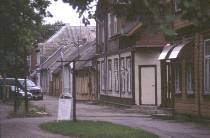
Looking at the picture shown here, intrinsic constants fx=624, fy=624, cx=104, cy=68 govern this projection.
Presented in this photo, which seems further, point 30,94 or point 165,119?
point 30,94

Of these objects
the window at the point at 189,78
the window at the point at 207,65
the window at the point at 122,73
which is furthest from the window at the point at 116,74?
the window at the point at 207,65

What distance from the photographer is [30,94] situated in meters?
54.7

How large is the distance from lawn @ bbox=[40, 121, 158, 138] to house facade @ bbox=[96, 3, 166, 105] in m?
12.5

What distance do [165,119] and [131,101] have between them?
12.3 m

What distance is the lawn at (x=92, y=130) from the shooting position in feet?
58.9

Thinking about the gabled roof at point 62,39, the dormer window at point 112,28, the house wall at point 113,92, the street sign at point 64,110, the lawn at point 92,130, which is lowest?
the lawn at point 92,130

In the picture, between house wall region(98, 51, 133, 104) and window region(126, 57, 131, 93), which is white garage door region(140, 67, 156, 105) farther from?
window region(126, 57, 131, 93)

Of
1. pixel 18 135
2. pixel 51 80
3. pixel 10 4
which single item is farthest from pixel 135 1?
pixel 51 80

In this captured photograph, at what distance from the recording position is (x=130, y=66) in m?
39.1

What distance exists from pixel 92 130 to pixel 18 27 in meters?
6.37

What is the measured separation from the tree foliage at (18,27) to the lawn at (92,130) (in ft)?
12.3

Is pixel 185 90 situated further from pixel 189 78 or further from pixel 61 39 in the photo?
pixel 61 39

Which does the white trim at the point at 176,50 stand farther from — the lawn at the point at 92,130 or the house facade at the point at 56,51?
the house facade at the point at 56,51

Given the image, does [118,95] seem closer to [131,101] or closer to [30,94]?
[131,101]
